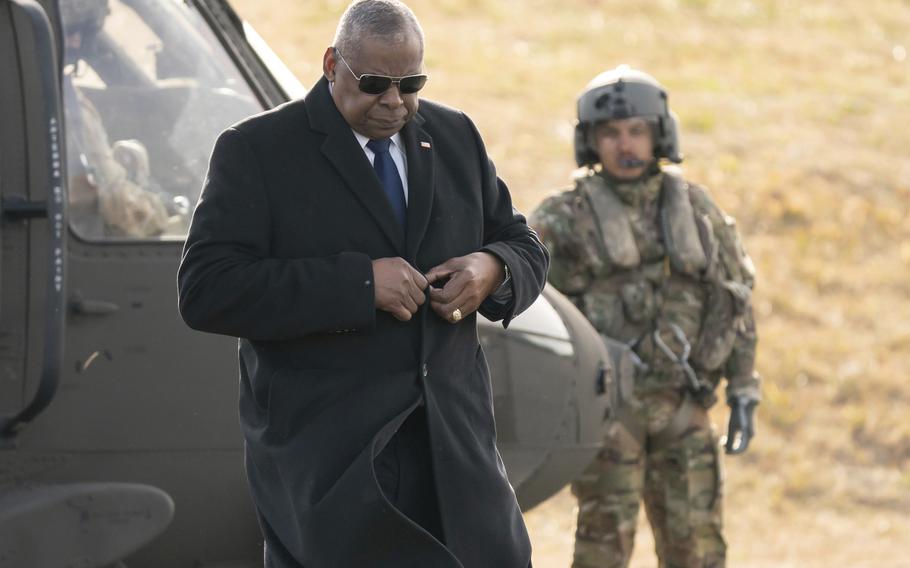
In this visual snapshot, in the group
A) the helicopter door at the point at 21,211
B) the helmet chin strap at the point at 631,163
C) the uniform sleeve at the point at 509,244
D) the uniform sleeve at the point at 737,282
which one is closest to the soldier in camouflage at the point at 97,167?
the helicopter door at the point at 21,211

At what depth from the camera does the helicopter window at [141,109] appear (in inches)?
195

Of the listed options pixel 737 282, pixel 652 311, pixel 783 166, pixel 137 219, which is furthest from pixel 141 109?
pixel 783 166

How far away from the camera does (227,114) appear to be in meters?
5.18

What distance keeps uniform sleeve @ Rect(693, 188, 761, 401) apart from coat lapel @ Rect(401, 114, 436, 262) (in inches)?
112

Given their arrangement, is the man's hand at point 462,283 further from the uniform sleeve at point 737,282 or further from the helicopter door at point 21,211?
the uniform sleeve at point 737,282

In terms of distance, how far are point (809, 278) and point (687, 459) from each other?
8039mm

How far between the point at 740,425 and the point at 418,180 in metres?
2.95

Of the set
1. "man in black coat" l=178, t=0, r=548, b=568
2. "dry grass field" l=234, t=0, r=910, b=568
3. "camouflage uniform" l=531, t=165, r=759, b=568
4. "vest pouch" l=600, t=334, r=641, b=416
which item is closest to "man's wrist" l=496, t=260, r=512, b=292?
"man in black coat" l=178, t=0, r=548, b=568

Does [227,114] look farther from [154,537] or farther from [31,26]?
[154,537]

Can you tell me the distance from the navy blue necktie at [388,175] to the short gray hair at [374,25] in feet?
0.78

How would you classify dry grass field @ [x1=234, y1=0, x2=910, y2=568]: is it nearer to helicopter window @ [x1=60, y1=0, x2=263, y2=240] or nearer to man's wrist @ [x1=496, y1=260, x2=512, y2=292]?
helicopter window @ [x1=60, y1=0, x2=263, y2=240]

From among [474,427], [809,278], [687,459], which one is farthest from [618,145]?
[809,278]

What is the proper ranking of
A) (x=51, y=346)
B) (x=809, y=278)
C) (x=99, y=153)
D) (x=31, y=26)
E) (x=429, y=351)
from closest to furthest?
(x=429, y=351) < (x=51, y=346) < (x=31, y=26) < (x=99, y=153) < (x=809, y=278)

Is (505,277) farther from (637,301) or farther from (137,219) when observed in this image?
(637,301)
